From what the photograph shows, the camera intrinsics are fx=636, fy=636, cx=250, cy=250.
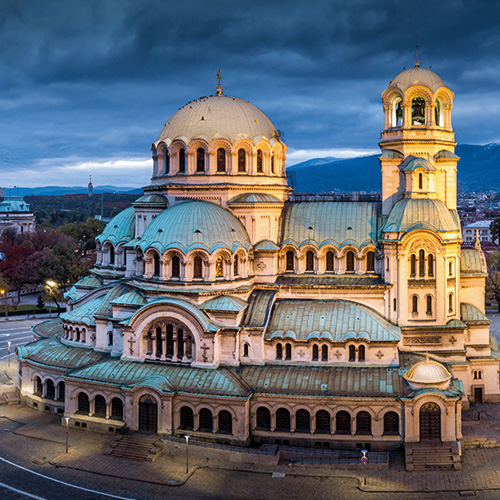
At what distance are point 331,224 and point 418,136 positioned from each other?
9.96 metres

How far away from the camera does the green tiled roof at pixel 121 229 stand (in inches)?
2277

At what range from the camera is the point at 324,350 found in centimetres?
4634

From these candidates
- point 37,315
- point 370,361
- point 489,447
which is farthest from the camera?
point 37,315

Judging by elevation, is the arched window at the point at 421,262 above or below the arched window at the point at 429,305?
above

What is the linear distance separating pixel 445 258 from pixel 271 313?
13981 millimetres

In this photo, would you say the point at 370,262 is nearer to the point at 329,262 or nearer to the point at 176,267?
the point at 329,262

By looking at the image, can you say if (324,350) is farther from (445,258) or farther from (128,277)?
(128,277)

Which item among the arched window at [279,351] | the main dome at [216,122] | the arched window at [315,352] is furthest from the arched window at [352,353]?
the main dome at [216,122]

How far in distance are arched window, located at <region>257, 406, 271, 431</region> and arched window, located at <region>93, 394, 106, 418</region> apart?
11.3 meters

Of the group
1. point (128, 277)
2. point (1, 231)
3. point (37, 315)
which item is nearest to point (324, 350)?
point (128, 277)

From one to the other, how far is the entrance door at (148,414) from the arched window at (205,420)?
3147 millimetres

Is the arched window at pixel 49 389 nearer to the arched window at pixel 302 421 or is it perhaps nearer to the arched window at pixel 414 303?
the arched window at pixel 302 421

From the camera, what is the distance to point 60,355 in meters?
51.1

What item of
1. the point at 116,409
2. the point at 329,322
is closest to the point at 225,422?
the point at 116,409
